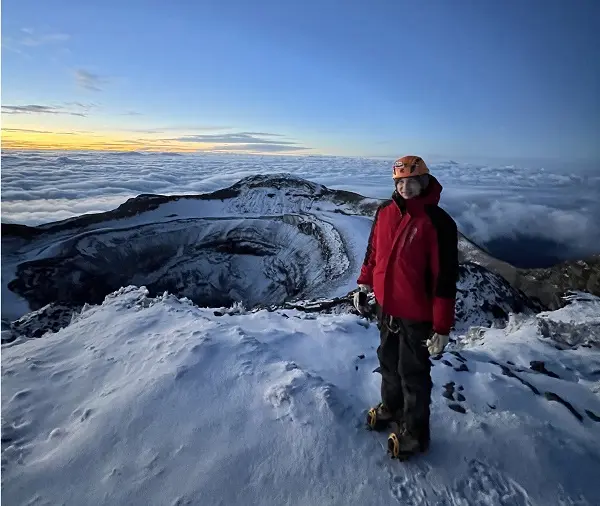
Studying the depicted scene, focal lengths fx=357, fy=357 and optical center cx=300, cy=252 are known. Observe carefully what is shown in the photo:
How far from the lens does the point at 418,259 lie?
11.2ft

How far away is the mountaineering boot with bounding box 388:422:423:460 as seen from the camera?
3.64 metres

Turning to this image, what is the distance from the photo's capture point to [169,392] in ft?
15.3

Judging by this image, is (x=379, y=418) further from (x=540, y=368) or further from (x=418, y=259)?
(x=540, y=368)

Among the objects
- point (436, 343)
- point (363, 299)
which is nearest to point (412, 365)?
point (436, 343)

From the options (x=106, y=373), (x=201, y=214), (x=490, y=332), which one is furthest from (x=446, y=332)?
(x=201, y=214)

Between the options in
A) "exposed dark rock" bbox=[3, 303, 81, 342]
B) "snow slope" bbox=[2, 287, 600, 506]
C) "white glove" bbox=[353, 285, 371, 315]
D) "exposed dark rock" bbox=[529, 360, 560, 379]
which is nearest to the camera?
"snow slope" bbox=[2, 287, 600, 506]

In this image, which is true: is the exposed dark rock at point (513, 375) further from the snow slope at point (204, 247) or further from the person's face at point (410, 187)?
the snow slope at point (204, 247)

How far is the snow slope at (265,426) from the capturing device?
345cm

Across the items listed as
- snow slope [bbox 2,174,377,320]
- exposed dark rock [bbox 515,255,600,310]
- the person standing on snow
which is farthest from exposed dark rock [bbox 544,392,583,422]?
snow slope [bbox 2,174,377,320]

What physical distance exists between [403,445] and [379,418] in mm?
419

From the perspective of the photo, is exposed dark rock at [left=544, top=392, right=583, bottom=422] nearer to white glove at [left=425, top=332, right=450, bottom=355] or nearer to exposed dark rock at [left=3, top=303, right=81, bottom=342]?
white glove at [left=425, top=332, right=450, bottom=355]

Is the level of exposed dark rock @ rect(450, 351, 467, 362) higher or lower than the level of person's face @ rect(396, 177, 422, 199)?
lower

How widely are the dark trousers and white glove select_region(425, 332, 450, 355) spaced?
178 millimetres

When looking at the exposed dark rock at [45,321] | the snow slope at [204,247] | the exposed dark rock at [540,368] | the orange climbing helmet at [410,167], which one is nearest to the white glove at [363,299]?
the orange climbing helmet at [410,167]
